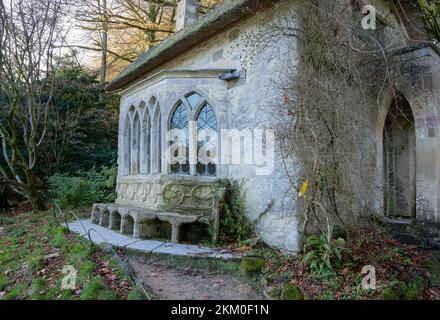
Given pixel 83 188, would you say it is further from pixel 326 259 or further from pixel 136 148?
pixel 326 259

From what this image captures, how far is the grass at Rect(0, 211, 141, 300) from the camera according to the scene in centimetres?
353

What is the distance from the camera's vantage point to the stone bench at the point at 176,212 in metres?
5.11

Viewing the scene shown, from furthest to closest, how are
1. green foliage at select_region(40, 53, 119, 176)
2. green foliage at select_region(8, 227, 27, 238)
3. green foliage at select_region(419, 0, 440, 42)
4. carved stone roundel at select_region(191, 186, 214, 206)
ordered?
green foliage at select_region(40, 53, 119, 176) < green foliage at select_region(419, 0, 440, 42) < green foliage at select_region(8, 227, 27, 238) < carved stone roundel at select_region(191, 186, 214, 206)

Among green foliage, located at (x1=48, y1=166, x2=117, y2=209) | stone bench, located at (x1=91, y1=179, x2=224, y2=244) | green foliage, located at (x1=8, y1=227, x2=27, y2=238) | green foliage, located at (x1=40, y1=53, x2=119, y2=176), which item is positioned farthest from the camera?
green foliage, located at (x1=40, y1=53, x2=119, y2=176)

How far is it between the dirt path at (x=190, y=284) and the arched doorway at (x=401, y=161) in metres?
4.54

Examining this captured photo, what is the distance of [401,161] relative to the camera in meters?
6.78

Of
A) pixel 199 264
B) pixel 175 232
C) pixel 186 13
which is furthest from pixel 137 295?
pixel 186 13

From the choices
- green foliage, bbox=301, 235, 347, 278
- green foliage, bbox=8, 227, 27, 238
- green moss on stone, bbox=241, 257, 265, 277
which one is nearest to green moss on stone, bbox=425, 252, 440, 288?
green foliage, bbox=301, 235, 347, 278

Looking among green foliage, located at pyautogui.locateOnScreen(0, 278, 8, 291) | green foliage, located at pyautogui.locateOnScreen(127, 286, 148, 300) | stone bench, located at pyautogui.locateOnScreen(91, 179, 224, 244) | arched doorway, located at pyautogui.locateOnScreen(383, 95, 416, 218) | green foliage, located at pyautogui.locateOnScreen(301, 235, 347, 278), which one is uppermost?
arched doorway, located at pyautogui.locateOnScreen(383, 95, 416, 218)

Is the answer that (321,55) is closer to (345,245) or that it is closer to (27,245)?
(345,245)

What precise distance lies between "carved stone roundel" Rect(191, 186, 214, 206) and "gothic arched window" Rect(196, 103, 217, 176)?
0.47 metres

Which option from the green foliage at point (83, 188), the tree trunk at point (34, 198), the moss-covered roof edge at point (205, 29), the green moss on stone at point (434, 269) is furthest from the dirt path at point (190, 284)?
the tree trunk at point (34, 198)

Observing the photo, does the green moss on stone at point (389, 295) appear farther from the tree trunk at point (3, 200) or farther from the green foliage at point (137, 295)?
the tree trunk at point (3, 200)

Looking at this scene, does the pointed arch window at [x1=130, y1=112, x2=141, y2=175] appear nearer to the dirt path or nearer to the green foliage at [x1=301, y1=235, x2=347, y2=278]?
the dirt path
